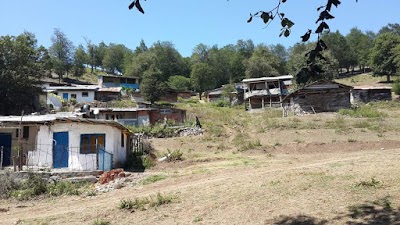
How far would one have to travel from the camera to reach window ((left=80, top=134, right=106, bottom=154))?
21.5 meters

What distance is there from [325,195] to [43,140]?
16.7 meters

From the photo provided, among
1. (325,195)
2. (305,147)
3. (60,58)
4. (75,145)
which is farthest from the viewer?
(60,58)

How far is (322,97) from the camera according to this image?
43.7 metres

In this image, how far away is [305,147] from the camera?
26.0 meters

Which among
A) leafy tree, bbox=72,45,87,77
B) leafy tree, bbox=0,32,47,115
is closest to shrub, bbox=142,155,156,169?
leafy tree, bbox=0,32,47,115

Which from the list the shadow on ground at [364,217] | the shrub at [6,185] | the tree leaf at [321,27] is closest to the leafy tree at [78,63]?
the shrub at [6,185]

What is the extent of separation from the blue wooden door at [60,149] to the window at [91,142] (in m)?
0.91

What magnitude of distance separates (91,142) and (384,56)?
68.0 metres

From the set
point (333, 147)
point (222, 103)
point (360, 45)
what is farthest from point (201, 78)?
point (333, 147)

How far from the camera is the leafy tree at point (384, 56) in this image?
240 feet

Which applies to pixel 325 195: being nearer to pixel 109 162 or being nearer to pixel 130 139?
pixel 109 162

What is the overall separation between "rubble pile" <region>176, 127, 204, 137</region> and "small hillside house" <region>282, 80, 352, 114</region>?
12.5m

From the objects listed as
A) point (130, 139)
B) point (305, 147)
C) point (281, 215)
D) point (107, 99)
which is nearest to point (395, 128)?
point (305, 147)

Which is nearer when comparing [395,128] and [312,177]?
[312,177]
